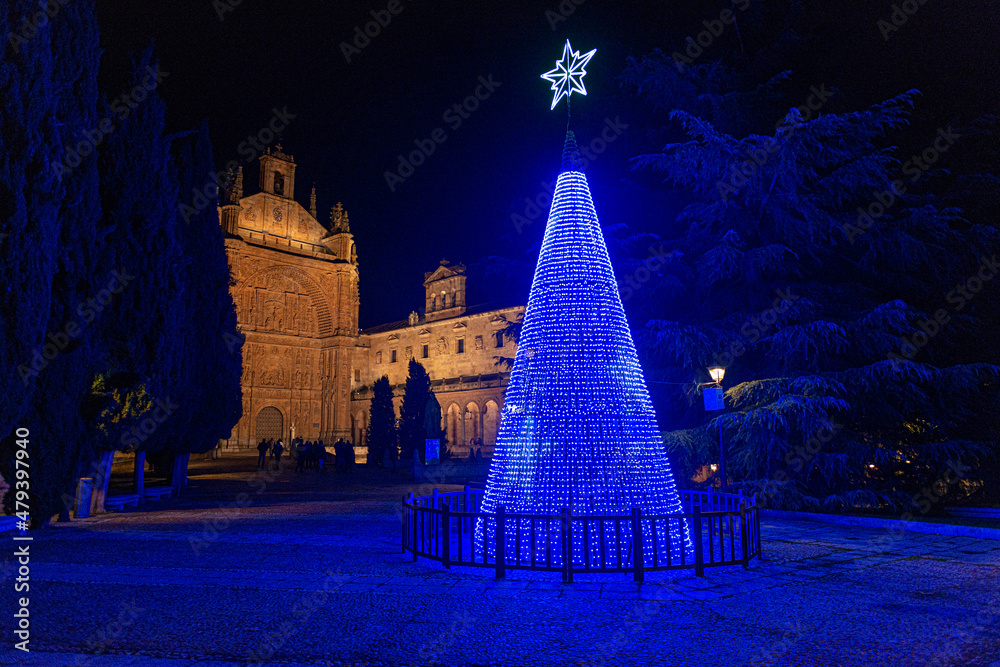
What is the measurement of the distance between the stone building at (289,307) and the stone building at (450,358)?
2.35 metres

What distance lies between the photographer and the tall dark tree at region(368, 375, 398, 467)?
93.8 feet

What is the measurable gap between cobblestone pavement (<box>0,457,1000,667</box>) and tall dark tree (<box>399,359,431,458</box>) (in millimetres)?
19140

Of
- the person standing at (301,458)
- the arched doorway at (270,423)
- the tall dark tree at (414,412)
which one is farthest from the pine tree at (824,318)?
the arched doorway at (270,423)

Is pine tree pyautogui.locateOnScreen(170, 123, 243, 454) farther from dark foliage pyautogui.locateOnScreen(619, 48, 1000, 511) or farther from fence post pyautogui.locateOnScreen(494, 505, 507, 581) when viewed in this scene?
fence post pyautogui.locateOnScreen(494, 505, 507, 581)

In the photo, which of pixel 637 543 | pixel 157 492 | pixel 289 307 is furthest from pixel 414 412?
pixel 289 307

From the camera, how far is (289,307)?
47.1 m

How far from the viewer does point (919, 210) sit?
12.0m

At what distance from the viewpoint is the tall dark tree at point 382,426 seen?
28594mm

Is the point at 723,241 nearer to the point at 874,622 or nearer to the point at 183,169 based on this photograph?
the point at 874,622

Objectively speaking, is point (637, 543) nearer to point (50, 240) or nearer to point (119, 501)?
point (50, 240)

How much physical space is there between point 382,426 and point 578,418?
76.9ft

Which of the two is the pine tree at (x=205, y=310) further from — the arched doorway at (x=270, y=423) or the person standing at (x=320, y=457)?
the arched doorway at (x=270, y=423)

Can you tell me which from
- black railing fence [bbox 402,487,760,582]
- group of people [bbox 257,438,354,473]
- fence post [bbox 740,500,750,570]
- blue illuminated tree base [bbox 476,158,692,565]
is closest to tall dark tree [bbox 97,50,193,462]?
black railing fence [bbox 402,487,760,582]

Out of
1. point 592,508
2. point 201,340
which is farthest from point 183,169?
point 592,508
